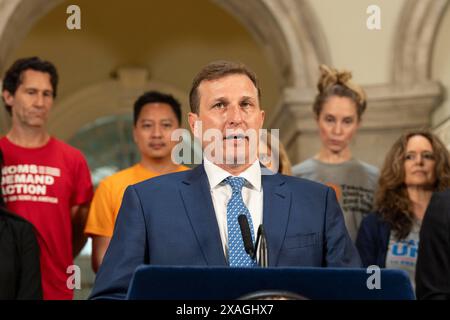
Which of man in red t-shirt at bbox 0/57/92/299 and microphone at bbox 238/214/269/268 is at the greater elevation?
man in red t-shirt at bbox 0/57/92/299

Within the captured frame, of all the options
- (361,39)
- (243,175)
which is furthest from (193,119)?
(361,39)

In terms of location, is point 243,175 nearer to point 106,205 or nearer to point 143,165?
point 106,205

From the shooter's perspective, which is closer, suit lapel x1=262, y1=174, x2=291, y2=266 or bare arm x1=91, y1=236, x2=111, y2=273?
suit lapel x1=262, y1=174, x2=291, y2=266

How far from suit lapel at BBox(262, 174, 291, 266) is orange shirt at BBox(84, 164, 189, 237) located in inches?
65.1

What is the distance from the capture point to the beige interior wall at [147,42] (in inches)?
434

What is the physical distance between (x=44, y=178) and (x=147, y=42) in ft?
24.1

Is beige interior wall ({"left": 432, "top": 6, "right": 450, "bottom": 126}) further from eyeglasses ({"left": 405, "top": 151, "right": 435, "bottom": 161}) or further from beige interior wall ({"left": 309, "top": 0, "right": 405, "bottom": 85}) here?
eyeglasses ({"left": 405, "top": 151, "right": 435, "bottom": 161})

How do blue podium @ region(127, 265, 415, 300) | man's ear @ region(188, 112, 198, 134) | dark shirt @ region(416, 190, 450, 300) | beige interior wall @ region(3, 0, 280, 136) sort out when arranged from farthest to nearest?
1. beige interior wall @ region(3, 0, 280, 136)
2. dark shirt @ region(416, 190, 450, 300)
3. man's ear @ region(188, 112, 198, 134)
4. blue podium @ region(127, 265, 415, 300)

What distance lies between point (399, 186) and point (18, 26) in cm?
340

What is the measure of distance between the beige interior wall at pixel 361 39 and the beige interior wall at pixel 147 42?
4262mm

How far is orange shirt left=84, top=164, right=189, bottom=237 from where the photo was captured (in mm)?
4309

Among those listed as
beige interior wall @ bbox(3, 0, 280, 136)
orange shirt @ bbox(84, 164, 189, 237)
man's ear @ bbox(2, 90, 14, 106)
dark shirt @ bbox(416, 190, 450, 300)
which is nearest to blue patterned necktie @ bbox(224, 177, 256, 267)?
dark shirt @ bbox(416, 190, 450, 300)
